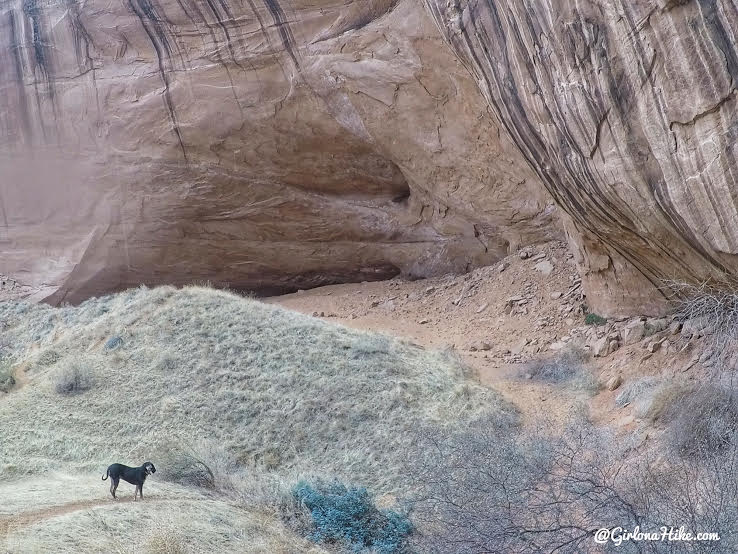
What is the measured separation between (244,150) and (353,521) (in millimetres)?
11138

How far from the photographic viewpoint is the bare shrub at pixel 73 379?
39.2 ft

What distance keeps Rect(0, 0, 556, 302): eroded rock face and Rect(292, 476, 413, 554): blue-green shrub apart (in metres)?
8.89

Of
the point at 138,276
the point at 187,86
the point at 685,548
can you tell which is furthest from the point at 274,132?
the point at 685,548

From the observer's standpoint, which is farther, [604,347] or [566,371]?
[604,347]

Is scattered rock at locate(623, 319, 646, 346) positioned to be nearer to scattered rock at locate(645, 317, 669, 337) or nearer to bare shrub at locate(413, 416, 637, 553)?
scattered rock at locate(645, 317, 669, 337)

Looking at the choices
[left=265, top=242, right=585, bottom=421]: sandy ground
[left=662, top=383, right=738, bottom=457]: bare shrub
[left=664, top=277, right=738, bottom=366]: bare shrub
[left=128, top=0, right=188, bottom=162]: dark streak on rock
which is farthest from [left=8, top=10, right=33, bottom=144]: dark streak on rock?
[left=662, top=383, right=738, bottom=457]: bare shrub

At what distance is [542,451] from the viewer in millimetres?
8695

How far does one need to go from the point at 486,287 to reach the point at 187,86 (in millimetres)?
7317

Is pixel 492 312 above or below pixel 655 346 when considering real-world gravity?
below

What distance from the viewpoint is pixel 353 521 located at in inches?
326

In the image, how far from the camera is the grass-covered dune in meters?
10.2

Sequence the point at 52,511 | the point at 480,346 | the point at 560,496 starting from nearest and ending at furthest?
1. the point at 560,496
2. the point at 52,511
3. the point at 480,346

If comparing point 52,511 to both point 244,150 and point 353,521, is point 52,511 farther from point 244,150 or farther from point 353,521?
point 244,150

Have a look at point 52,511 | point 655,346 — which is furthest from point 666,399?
point 52,511
